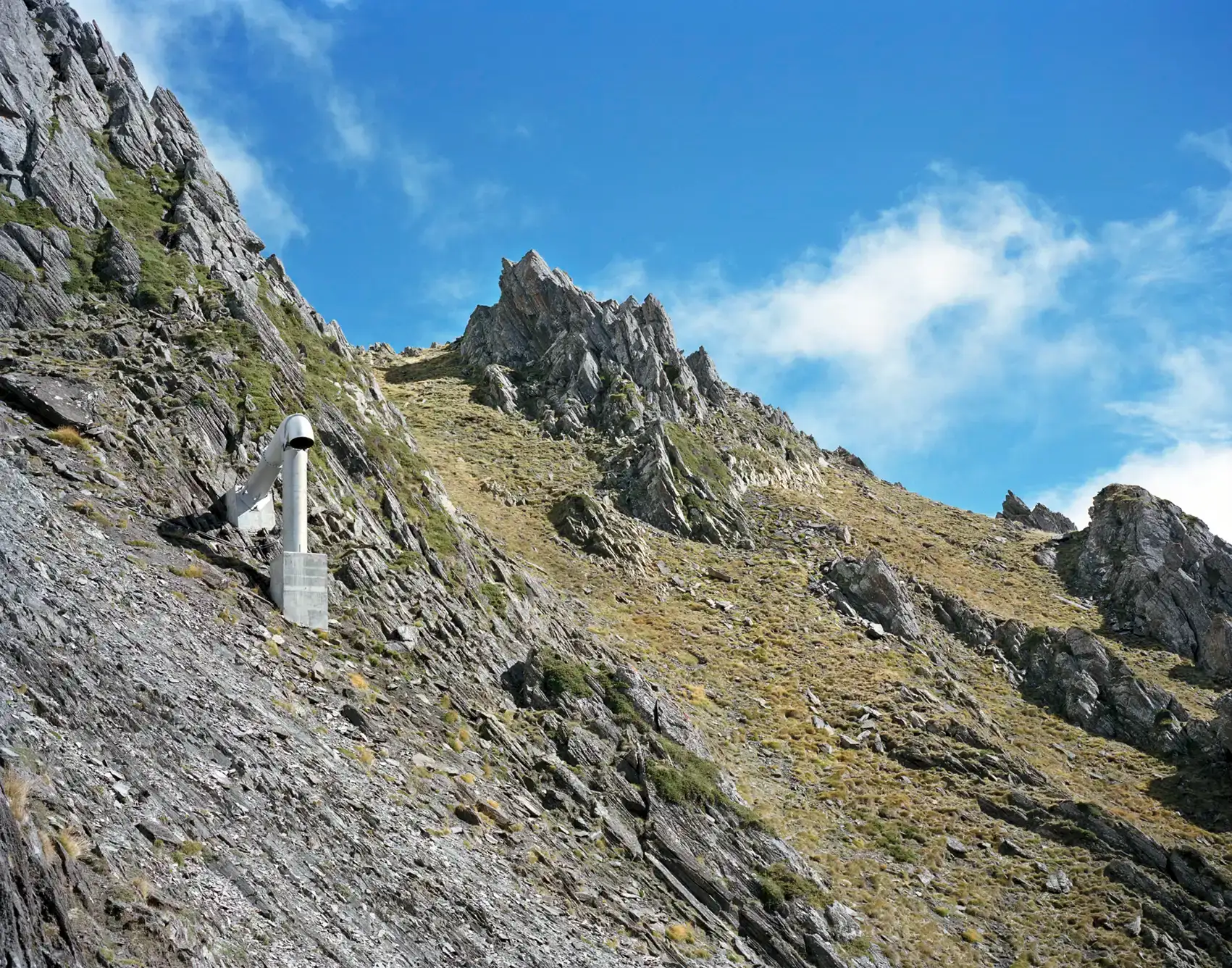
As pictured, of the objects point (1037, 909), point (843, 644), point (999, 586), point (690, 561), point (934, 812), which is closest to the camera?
point (1037, 909)

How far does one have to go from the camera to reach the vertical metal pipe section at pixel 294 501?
28203 mm

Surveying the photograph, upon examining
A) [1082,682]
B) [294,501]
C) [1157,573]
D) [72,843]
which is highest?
[1157,573]

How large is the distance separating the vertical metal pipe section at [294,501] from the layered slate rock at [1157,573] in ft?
165

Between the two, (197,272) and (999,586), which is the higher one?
(999,586)

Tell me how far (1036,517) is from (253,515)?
247 ft

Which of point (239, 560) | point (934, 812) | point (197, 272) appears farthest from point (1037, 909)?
point (197, 272)

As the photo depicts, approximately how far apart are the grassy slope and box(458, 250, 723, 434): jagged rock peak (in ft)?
15.6

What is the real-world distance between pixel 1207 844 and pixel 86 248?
4779cm

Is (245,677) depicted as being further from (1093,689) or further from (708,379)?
(708,379)

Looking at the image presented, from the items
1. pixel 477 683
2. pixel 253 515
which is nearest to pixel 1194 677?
pixel 477 683

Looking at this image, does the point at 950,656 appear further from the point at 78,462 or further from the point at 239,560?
the point at 78,462

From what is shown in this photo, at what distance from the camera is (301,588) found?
2786 cm

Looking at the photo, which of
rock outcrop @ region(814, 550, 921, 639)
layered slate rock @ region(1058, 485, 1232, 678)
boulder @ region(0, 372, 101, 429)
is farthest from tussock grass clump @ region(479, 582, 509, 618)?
layered slate rock @ region(1058, 485, 1232, 678)

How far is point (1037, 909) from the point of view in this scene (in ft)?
110
